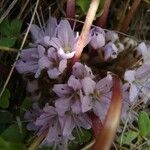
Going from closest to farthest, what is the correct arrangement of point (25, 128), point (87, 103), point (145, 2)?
point (87, 103) < point (25, 128) < point (145, 2)

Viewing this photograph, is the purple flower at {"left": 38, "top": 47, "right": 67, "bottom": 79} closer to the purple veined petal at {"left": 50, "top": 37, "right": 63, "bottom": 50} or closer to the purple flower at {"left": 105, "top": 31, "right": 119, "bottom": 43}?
the purple veined petal at {"left": 50, "top": 37, "right": 63, "bottom": 50}

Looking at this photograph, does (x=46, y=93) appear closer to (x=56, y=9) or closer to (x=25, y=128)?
(x=25, y=128)

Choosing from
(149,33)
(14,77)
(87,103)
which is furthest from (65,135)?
(149,33)

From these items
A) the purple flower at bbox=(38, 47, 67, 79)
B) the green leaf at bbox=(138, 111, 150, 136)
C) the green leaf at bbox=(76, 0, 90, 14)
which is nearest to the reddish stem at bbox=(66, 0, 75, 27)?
the green leaf at bbox=(76, 0, 90, 14)

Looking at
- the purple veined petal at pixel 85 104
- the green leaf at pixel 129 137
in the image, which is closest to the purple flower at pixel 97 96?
the purple veined petal at pixel 85 104

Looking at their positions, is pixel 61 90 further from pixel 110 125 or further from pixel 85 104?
pixel 110 125

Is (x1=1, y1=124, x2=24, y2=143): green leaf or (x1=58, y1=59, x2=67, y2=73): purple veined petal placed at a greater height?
(x1=58, y1=59, x2=67, y2=73): purple veined petal
